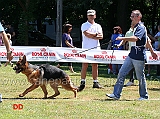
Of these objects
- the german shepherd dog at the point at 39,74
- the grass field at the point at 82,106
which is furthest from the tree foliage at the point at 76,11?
the german shepherd dog at the point at 39,74

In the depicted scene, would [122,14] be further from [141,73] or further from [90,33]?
[141,73]

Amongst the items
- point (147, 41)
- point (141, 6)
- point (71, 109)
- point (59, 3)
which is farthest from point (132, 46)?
point (141, 6)

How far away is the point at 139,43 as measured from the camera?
9.52 m

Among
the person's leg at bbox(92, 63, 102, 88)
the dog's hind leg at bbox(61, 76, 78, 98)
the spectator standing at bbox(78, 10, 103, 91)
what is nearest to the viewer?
the dog's hind leg at bbox(61, 76, 78, 98)

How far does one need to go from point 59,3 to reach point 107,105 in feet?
58.3

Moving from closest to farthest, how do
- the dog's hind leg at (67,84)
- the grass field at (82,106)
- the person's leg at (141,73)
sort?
the grass field at (82,106) → the person's leg at (141,73) → the dog's hind leg at (67,84)

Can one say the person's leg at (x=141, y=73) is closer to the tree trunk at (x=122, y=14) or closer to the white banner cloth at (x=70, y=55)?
the white banner cloth at (x=70, y=55)

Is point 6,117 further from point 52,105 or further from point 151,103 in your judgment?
point 151,103

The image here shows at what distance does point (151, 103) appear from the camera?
922cm

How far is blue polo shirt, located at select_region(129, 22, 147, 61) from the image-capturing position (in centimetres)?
940

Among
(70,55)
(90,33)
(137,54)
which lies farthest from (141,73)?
(70,55)

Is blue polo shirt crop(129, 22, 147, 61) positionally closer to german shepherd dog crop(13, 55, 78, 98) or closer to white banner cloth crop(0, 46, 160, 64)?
german shepherd dog crop(13, 55, 78, 98)

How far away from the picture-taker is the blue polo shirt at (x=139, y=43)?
940cm

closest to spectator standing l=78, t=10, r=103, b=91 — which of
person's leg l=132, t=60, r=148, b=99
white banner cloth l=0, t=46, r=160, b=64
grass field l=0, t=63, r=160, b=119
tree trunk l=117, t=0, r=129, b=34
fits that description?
grass field l=0, t=63, r=160, b=119
